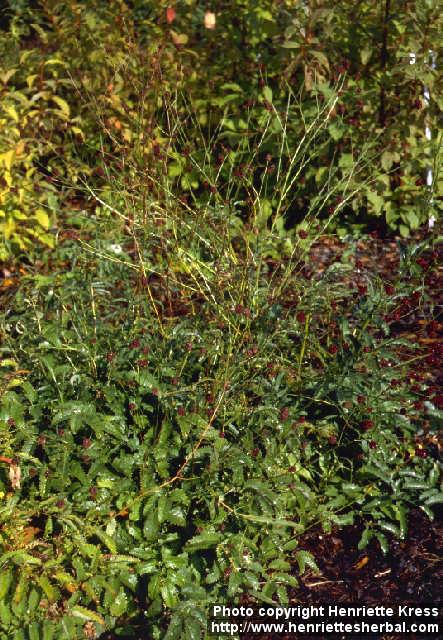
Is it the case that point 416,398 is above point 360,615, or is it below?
above

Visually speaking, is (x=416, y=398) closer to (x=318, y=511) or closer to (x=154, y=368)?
(x=318, y=511)

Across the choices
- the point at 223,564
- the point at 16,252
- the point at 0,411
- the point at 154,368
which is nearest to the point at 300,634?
the point at 223,564

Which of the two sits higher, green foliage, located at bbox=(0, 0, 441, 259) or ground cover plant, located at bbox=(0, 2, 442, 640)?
green foliage, located at bbox=(0, 0, 441, 259)

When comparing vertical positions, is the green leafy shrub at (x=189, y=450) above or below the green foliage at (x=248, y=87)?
below

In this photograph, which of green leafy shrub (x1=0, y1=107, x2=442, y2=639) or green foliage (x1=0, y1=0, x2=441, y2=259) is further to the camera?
green foliage (x1=0, y1=0, x2=441, y2=259)

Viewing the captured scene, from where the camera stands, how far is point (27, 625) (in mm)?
2406

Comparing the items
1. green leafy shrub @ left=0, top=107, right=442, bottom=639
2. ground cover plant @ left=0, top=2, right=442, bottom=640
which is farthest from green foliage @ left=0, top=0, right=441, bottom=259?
green leafy shrub @ left=0, top=107, right=442, bottom=639

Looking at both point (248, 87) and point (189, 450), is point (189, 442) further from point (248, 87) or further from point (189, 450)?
point (248, 87)

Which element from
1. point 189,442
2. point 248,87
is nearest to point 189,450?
point 189,442

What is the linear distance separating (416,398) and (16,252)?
8.81 feet

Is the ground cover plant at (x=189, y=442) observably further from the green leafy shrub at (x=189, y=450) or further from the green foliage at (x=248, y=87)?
the green foliage at (x=248, y=87)

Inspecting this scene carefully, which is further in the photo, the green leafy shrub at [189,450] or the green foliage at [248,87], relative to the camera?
the green foliage at [248,87]

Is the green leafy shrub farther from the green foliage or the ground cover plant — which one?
the green foliage

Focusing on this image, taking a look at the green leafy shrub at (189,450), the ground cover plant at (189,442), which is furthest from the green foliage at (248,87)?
the green leafy shrub at (189,450)
